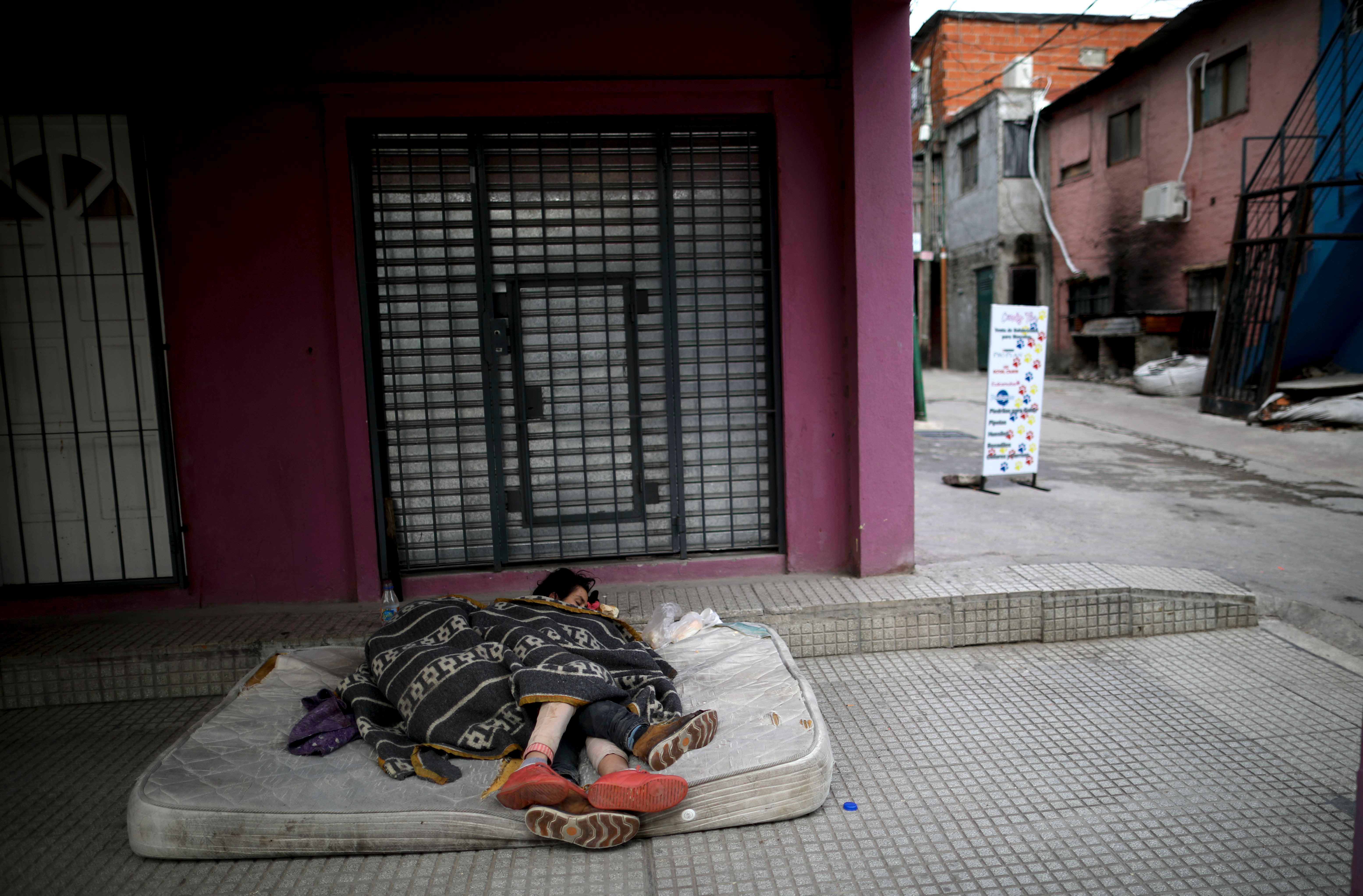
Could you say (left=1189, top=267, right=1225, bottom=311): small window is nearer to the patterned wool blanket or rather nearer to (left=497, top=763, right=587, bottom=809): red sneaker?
the patterned wool blanket

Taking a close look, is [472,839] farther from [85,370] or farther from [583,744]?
[85,370]

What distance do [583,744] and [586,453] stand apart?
203 cm

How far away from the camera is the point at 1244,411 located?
10.7m

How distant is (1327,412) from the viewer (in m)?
9.47

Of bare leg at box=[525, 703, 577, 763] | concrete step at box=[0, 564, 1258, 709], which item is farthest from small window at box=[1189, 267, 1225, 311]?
bare leg at box=[525, 703, 577, 763]

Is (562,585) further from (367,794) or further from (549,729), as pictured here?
(367,794)

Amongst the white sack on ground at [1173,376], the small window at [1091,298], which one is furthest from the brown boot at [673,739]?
the small window at [1091,298]

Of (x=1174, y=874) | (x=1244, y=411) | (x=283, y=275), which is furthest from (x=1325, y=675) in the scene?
(x=1244, y=411)

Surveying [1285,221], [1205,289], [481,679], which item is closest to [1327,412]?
[1285,221]

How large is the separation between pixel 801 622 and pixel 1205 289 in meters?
13.3

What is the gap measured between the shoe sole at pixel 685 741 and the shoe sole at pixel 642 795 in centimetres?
15

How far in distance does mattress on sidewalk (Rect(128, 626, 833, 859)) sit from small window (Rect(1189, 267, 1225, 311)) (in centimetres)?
1376

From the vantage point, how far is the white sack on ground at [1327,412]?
929 centimetres

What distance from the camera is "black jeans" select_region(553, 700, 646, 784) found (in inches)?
109
